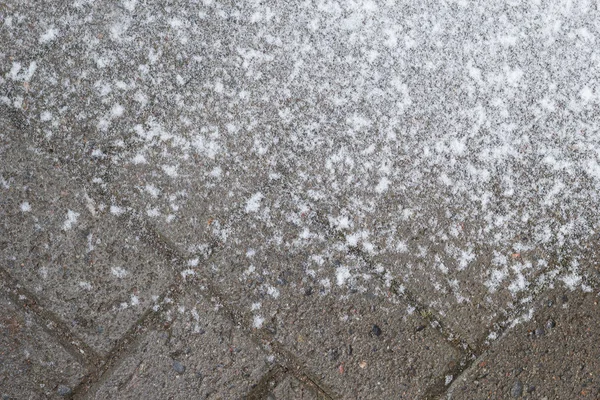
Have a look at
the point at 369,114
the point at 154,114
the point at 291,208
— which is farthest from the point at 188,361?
the point at 369,114

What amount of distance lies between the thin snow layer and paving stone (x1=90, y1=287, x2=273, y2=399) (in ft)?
1.23

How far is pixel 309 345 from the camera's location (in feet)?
4.97

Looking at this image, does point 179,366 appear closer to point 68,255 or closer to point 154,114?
point 68,255

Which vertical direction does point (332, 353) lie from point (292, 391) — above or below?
above

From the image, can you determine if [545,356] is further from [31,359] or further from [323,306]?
[31,359]

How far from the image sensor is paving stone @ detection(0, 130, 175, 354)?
4.92ft

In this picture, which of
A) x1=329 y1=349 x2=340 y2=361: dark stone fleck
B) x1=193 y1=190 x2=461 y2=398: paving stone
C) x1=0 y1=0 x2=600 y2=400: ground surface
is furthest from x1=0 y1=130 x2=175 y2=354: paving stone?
x1=329 y1=349 x2=340 y2=361: dark stone fleck

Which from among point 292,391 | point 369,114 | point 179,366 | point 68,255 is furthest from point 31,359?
point 369,114

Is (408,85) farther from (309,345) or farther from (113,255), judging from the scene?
(113,255)

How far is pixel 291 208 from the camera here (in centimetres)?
152

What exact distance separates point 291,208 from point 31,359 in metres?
1.03

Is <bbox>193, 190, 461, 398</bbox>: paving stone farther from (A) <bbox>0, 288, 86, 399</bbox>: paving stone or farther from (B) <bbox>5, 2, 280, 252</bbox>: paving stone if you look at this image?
(A) <bbox>0, 288, 86, 399</bbox>: paving stone

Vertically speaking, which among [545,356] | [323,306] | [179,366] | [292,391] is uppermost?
[545,356]

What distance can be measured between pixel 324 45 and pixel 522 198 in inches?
34.7
